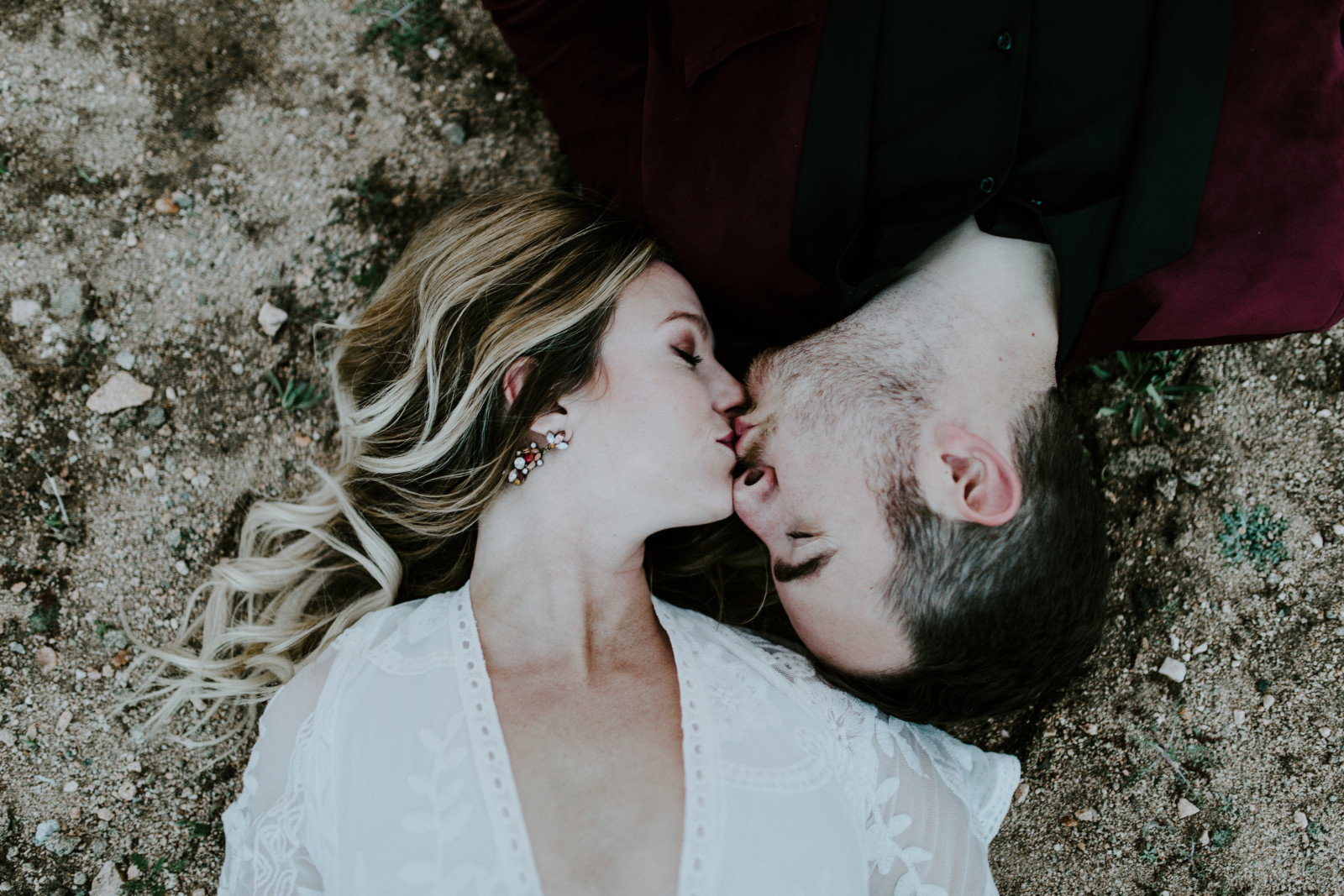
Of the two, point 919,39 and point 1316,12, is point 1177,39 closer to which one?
point 1316,12

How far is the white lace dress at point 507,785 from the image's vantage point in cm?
195

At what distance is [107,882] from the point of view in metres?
2.60

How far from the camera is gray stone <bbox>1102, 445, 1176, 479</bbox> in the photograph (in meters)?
2.71

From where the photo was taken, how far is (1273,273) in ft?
6.70

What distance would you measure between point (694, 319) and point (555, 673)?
110 cm

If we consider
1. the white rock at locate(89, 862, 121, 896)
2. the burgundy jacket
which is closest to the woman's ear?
the burgundy jacket

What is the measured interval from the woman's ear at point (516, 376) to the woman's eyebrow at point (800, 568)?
88 cm

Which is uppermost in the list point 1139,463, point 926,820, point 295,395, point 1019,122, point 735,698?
point 1019,122

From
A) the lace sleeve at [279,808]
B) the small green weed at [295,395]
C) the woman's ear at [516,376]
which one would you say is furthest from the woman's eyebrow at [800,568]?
the small green weed at [295,395]

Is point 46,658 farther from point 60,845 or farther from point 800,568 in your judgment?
point 800,568

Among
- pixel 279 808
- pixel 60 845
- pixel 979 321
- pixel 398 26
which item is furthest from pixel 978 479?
pixel 60 845

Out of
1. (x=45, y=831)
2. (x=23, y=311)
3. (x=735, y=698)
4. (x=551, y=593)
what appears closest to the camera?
(x=735, y=698)

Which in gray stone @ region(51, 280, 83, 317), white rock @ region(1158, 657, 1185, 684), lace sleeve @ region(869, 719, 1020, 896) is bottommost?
white rock @ region(1158, 657, 1185, 684)

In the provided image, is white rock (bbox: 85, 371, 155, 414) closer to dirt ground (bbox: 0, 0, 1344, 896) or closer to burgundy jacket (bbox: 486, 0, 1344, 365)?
dirt ground (bbox: 0, 0, 1344, 896)
